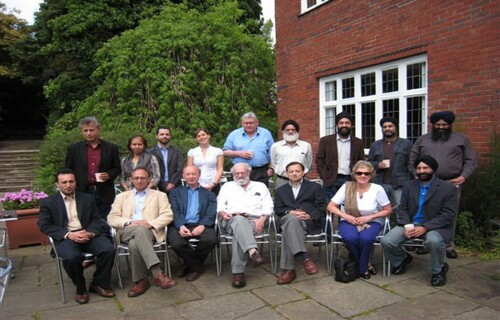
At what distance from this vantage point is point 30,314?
3.57 metres

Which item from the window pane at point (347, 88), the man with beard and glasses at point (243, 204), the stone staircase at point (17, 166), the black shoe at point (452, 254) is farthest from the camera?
the stone staircase at point (17, 166)

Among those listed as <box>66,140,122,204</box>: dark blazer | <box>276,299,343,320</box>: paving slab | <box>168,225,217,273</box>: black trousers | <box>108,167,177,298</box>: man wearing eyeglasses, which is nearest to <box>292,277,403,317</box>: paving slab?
<box>276,299,343,320</box>: paving slab

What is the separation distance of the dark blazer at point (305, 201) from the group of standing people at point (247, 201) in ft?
0.04

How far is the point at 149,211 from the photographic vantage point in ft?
14.4

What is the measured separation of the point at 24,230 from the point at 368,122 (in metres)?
6.02

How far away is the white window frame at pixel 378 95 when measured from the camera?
6656mm

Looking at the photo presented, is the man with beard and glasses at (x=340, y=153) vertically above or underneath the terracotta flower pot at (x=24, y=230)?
above

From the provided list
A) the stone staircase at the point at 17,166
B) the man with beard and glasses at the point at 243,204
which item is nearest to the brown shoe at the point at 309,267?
the man with beard and glasses at the point at 243,204

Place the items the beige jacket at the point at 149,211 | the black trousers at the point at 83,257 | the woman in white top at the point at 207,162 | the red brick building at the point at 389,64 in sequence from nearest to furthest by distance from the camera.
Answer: the black trousers at the point at 83,257, the beige jacket at the point at 149,211, the woman in white top at the point at 207,162, the red brick building at the point at 389,64

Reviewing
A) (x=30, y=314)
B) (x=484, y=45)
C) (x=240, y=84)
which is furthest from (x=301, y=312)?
(x=240, y=84)

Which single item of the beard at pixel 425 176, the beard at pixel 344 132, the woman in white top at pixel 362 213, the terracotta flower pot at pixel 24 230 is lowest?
the terracotta flower pot at pixel 24 230

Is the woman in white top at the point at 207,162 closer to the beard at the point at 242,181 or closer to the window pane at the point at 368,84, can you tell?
the beard at the point at 242,181

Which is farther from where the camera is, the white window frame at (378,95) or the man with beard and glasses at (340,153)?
the white window frame at (378,95)

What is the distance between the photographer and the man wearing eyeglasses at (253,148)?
5.45m
